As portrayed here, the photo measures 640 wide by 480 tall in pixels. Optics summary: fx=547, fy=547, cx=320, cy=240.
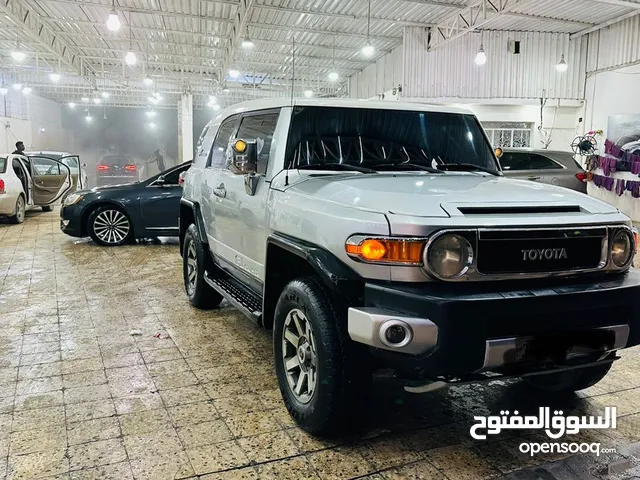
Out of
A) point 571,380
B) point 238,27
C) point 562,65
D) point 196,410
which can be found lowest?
point 196,410

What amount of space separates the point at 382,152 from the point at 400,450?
6.11ft

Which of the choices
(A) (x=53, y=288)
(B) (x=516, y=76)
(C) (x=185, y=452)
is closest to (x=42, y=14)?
(A) (x=53, y=288)

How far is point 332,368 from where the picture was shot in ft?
8.31

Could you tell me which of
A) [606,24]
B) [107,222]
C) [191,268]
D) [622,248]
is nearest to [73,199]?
[107,222]

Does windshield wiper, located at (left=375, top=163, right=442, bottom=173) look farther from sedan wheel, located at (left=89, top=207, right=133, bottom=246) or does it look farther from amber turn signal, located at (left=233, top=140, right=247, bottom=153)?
sedan wheel, located at (left=89, top=207, right=133, bottom=246)

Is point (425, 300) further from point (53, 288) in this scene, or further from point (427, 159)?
point (53, 288)

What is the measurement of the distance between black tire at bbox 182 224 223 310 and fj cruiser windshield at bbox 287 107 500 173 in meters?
1.78

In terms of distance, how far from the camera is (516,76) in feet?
53.1

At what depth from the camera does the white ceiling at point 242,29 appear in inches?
526

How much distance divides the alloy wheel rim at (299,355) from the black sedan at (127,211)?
6208 mm

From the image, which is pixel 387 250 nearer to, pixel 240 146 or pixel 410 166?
pixel 410 166

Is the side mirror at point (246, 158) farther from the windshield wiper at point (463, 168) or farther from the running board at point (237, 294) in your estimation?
the windshield wiper at point (463, 168)

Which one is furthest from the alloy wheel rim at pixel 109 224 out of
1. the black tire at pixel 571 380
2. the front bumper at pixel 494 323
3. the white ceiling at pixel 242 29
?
the front bumper at pixel 494 323

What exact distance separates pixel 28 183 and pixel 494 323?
12310 millimetres
